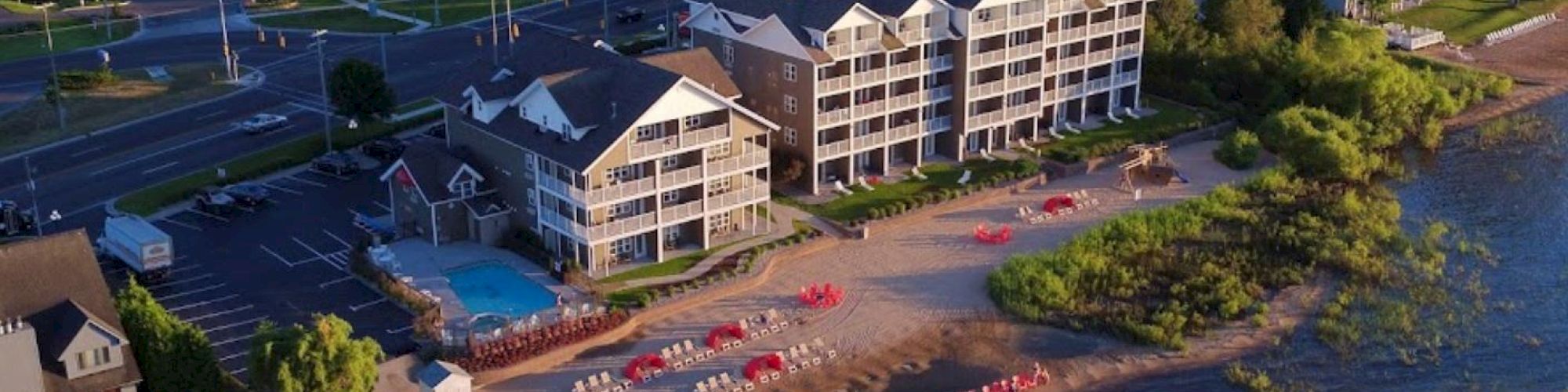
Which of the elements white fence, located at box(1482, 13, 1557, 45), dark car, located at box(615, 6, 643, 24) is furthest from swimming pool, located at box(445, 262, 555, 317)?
white fence, located at box(1482, 13, 1557, 45)

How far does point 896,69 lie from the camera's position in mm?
76125

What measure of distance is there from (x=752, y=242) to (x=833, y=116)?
31.5 feet

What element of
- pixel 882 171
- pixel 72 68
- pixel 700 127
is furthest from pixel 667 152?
pixel 72 68

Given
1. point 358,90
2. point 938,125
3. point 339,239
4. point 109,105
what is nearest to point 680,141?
point 339,239

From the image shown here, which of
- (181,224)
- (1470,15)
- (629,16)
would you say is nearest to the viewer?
(181,224)

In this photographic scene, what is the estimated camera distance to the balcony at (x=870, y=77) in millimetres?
74938

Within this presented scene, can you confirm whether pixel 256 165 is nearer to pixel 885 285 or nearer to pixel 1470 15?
pixel 885 285

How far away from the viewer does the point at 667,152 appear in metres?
63.5

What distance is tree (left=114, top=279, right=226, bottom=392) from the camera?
49125 millimetres

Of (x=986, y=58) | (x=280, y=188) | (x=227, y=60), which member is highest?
(x=986, y=58)

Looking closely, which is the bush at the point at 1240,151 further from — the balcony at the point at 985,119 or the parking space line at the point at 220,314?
the parking space line at the point at 220,314

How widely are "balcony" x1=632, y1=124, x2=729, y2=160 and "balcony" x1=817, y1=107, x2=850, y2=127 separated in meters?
9.66

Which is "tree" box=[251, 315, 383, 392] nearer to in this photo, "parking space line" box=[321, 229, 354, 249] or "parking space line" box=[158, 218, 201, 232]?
"parking space line" box=[321, 229, 354, 249]

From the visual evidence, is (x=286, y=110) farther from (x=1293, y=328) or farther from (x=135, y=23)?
(x=1293, y=328)
